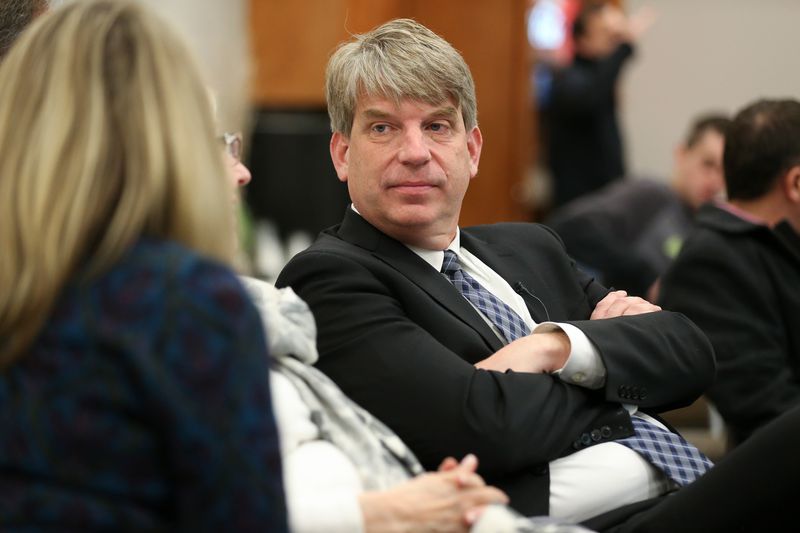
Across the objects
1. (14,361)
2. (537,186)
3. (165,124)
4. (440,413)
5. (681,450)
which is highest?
(165,124)

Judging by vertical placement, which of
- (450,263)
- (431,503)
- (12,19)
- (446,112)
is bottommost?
(431,503)

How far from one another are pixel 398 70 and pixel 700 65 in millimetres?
6977

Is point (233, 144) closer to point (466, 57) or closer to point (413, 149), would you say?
point (413, 149)

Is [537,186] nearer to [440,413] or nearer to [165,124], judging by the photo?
[440,413]

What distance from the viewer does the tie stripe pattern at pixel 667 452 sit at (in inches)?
84.1

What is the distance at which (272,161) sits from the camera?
21.6 feet

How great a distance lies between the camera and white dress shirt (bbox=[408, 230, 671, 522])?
6.72ft

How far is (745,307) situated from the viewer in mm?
2891

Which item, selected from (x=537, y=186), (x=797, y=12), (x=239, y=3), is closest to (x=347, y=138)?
(x=239, y=3)

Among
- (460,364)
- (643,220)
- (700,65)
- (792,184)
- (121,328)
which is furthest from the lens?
(700,65)

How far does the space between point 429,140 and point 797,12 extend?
281 inches

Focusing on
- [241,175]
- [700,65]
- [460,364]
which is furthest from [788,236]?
[700,65]

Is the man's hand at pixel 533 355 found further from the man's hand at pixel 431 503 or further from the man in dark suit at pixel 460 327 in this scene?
the man's hand at pixel 431 503

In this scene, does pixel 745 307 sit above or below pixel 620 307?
below
